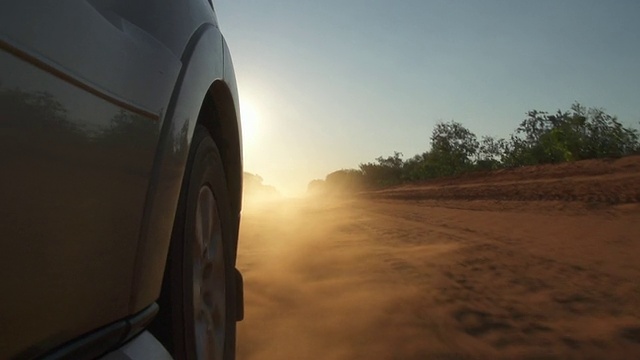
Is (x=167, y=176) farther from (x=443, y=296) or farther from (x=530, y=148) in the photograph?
(x=530, y=148)

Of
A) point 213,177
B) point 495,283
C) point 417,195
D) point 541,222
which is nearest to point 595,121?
point 417,195

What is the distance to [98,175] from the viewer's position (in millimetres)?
1033

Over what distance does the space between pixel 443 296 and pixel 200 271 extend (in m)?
2.78

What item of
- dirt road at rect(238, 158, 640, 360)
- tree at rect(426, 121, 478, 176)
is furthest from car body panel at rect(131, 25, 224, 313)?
tree at rect(426, 121, 478, 176)

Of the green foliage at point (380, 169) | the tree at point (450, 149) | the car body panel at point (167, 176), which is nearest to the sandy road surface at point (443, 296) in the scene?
the car body panel at point (167, 176)

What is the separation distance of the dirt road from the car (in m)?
1.88

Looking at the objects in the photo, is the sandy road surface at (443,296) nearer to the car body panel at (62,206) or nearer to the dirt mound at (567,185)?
the car body panel at (62,206)

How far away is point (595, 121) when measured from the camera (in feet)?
77.6

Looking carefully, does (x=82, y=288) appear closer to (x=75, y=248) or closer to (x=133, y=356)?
(x=75, y=248)

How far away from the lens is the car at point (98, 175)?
839mm

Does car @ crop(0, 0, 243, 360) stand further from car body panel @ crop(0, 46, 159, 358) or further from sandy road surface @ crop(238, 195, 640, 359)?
sandy road surface @ crop(238, 195, 640, 359)

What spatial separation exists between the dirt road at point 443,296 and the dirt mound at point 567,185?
4.68 metres

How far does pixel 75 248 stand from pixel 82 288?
0.08 meters

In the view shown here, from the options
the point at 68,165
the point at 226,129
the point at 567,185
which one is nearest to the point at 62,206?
the point at 68,165
